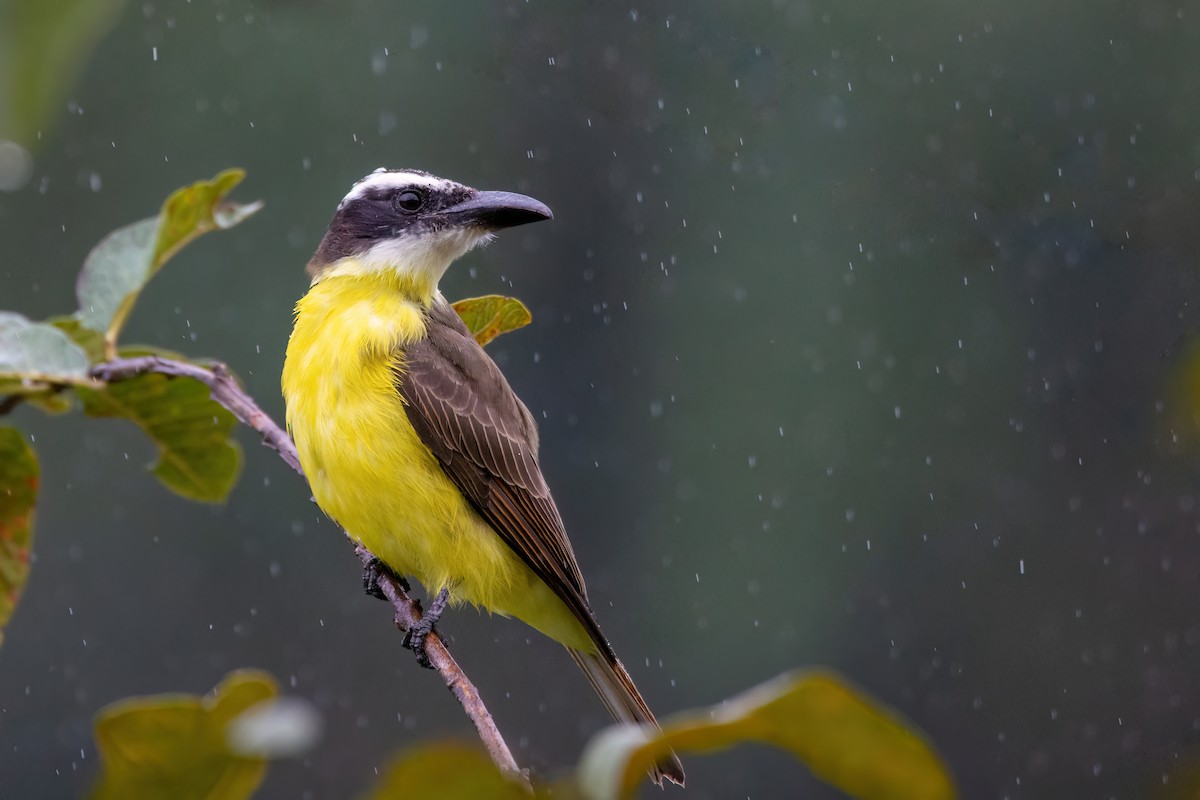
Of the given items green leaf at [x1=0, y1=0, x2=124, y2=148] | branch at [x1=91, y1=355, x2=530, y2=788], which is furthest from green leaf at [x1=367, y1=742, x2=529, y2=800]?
branch at [x1=91, y1=355, x2=530, y2=788]

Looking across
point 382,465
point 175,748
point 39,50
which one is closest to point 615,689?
point 382,465

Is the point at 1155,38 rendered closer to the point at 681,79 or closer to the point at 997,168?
the point at 997,168

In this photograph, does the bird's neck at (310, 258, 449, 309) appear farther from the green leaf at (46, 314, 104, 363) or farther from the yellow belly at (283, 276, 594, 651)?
the green leaf at (46, 314, 104, 363)

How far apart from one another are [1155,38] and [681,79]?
516 cm

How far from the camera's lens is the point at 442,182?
313 centimetres

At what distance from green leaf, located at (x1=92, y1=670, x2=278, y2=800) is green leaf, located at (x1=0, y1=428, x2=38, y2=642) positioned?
2.18ft

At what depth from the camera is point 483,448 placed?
2867 millimetres

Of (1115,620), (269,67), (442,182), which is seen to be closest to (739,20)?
(269,67)

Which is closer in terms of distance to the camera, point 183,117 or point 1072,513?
point 183,117

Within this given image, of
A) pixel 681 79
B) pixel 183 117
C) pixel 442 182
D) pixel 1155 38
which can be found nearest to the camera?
pixel 442 182

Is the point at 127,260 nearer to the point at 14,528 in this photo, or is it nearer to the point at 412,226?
the point at 14,528

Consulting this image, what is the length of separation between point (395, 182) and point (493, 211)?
274 mm

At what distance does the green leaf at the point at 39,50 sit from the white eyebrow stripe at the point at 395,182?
2741 mm

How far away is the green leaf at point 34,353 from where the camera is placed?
3.43 ft
